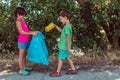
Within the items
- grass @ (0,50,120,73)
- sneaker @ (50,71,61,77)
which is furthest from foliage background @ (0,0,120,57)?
sneaker @ (50,71,61,77)

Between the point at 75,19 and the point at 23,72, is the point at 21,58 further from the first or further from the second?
the point at 75,19

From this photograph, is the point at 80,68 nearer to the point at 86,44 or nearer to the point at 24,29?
the point at 86,44

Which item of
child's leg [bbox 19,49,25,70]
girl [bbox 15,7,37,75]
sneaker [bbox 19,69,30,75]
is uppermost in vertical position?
girl [bbox 15,7,37,75]

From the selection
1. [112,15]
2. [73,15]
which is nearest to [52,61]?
[73,15]

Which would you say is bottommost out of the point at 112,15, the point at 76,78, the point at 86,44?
the point at 76,78

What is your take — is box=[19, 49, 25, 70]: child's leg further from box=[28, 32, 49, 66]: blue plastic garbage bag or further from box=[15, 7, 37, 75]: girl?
box=[28, 32, 49, 66]: blue plastic garbage bag

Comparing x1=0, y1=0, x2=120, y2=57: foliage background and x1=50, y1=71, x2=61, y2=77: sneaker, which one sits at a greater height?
x1=0, y1=0, x2=120, y2=57: foliage background

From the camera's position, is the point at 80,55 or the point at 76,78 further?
the point at 80,55

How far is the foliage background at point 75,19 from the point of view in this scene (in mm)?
7078

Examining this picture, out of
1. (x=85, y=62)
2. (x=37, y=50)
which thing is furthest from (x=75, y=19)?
(x=37, y=50)

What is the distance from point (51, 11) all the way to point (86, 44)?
4.42 ft

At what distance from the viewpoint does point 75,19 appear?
7.30 m

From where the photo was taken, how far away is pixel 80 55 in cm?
785

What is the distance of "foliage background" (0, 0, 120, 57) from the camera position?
7078mm
